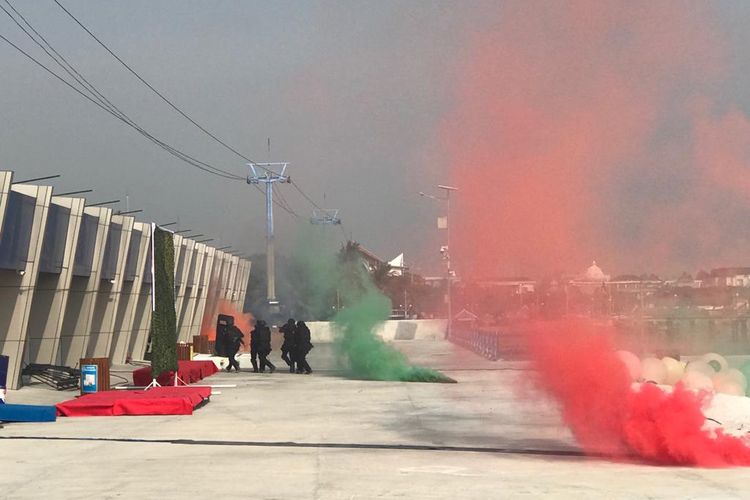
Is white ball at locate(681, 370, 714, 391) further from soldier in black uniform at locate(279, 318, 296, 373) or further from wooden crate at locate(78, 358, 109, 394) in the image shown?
soldier in black uniform at locate(279, 318, 296, 373)

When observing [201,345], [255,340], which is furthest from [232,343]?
[201,345]

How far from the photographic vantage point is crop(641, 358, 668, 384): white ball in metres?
16.8

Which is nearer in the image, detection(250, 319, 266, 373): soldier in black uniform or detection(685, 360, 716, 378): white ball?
detection(685, 360, 716, 378): white ball

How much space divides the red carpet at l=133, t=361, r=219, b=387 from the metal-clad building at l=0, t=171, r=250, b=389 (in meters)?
3.31

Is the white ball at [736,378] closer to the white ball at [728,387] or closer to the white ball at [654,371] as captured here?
the white ball at [728,387]

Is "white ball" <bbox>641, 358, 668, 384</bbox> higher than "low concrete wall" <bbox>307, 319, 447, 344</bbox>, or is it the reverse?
"low concrete wall" <bbox>307, 319, 447, 344</bbox>

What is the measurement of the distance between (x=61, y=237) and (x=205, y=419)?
1437 centimetres

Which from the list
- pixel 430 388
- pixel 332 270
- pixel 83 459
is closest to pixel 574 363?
pixel 83 459

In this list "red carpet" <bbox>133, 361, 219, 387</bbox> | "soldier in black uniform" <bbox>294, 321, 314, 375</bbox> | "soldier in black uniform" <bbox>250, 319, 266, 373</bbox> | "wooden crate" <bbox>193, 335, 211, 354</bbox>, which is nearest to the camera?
"red carpet" <bbox>133, 361, 219, 387</bbox>

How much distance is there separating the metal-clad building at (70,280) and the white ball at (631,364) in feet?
57.3

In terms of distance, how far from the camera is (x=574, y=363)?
596 inches

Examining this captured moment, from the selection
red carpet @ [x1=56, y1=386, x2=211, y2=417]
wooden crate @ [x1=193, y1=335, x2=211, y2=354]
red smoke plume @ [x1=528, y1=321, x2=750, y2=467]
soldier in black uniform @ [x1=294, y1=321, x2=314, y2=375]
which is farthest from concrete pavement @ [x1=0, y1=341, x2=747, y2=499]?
wooden crate @ [x1=193, y1=335, x2=211, y2=354]

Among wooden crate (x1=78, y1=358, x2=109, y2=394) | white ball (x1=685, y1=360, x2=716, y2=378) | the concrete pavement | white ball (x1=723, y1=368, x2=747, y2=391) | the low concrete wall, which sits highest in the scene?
the low concrete wall

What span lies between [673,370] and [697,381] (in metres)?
1.43
